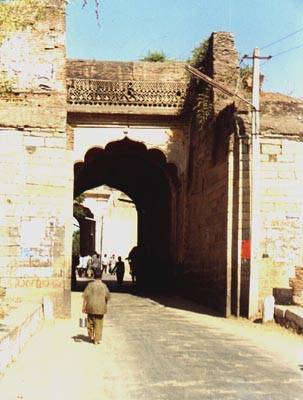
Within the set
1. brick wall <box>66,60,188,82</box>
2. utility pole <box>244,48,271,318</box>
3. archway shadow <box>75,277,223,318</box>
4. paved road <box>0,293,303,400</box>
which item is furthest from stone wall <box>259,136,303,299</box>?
brick wall <box>66,60,188,82</box>

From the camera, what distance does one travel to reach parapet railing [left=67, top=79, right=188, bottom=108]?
16922 millimetres

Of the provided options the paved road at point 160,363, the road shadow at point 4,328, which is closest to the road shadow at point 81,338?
the paved road at point 160,363

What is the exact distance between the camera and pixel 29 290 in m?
13.5

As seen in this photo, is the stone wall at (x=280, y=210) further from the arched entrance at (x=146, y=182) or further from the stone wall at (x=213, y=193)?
the arched entrance at (x=146, y=182)

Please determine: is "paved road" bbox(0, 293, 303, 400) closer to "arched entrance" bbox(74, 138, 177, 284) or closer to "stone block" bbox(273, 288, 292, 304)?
"stone block" bbox(273, 288, 292, 304)

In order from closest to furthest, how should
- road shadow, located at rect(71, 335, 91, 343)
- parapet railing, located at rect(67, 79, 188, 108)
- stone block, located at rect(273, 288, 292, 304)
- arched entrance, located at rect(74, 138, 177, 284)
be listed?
road shadow, located at rect(71, 335, 91, 343)
stone block, located at rect(273, 288, 292, 304)
parapet railing, located at rect(67, 79, 188, 108)
arched entrance, located at rect(74, 138, 177, 284)

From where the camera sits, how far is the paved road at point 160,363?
Answer: 6.95 meters

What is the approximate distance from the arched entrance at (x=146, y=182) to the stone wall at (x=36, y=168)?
3782 millimetres

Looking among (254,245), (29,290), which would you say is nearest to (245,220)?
(254,245)

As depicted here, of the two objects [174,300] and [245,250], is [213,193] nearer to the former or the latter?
[245,250]

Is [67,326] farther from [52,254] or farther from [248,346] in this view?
[248,346]

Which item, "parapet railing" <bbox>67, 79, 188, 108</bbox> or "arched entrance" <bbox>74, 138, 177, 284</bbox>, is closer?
"parapet railing" <bbox>67, 79, 188, 108</bbox>

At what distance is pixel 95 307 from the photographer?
417 inches

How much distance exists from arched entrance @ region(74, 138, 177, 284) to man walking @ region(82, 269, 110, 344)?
7546 mm
